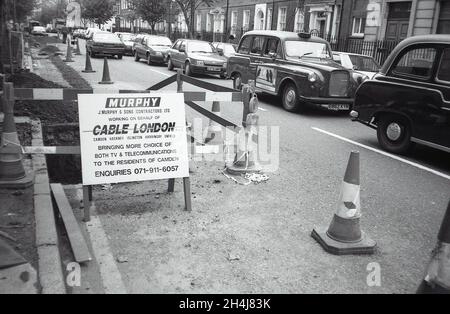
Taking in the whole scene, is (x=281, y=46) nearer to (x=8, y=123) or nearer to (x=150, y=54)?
(x=8, y=123)

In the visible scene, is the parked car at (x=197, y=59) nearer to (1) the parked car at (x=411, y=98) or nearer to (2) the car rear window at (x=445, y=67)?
(1) the parked car at (x=411, y=98)

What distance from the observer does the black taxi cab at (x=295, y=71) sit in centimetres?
1102

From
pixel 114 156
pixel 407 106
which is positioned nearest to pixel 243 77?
pixel 407 106

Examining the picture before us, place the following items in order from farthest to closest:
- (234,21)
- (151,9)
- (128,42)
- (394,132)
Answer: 1. (151,9)
2. (234,21)
3. (128,42)
4. (394,132)

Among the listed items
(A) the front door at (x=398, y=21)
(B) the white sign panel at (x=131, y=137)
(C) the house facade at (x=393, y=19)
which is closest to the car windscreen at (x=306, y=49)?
(B) the white sign panel at (x=131, y=137)

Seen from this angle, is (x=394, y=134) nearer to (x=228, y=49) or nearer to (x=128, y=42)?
(x=228, y=49)

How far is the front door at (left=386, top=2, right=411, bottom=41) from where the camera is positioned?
2241 cm

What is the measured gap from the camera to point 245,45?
13.8 metres

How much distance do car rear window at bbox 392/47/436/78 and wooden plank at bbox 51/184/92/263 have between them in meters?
5.87

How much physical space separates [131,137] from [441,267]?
2.98 m

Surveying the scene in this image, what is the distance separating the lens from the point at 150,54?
76.9 ft

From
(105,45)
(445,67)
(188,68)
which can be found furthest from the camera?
(105,45)

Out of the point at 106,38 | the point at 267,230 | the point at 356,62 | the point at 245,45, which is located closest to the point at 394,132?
the point at 267,230
